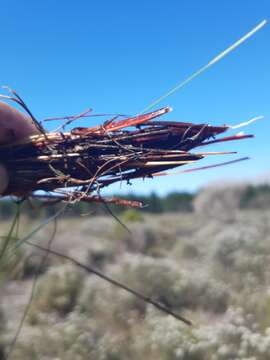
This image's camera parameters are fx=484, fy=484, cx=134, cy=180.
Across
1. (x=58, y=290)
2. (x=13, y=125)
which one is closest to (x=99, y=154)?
(x=13, y=125)

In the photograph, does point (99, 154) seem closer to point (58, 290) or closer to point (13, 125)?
point (13, 125)

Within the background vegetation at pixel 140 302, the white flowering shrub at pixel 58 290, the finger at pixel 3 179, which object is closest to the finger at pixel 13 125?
the finger at pixel 3 179

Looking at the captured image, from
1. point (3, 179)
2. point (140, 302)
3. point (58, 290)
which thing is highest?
point (3, 179)

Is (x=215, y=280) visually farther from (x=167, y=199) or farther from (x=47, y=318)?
(x=167, y=199)

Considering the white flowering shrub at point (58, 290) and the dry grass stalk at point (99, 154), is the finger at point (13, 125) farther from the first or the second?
the white flowering shrub at point (58, 290)

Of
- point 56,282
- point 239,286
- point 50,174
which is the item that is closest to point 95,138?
point 50,174

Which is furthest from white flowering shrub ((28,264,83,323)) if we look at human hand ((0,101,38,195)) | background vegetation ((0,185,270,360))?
human hand ((0,101,38,195))

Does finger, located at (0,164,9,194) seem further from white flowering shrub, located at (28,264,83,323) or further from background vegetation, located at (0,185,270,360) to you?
white flowering shrub, located at (28,264,83,323)
